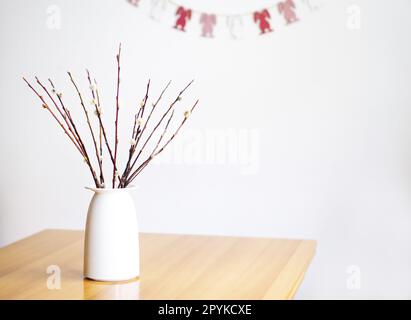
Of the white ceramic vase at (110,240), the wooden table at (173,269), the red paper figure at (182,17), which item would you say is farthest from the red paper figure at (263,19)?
the white ceramic vase at (110,240)

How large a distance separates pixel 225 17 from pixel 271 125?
510mm

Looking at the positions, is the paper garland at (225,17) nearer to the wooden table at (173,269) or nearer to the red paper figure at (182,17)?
the red paper figure at (182,17)

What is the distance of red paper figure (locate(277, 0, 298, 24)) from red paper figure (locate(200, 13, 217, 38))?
0.96 feet

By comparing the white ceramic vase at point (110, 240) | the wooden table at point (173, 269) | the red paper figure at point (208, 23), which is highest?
the red paper figure at point (208, 23)

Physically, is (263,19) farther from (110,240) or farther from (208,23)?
(110,240)

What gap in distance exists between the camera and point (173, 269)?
2.00 meters

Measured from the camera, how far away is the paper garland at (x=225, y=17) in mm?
2945

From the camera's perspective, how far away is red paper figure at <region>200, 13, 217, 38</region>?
3.02 meters

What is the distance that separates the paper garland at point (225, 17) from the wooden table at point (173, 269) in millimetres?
1009

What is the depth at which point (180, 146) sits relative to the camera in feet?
10.1

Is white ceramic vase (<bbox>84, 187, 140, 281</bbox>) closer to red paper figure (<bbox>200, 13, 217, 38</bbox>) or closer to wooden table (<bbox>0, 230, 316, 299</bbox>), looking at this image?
wooden table (<bbox>0, 230, 316, 299</bbox>)

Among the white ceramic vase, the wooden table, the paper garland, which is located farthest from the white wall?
the white ceramic vase

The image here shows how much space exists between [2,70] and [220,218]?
127 centimetres

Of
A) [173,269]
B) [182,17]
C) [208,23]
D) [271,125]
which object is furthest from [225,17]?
[173,269]
